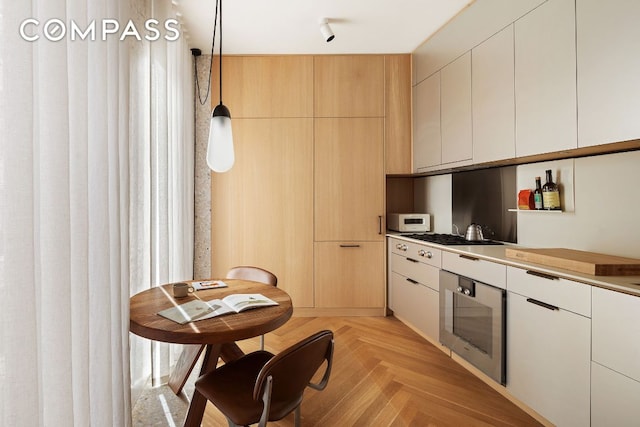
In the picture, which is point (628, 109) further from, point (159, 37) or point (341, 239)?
point (159, 37)

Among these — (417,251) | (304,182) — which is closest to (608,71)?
(417,251)

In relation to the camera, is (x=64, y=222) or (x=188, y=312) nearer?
(x=64, y=222)

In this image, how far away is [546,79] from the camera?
2064mm

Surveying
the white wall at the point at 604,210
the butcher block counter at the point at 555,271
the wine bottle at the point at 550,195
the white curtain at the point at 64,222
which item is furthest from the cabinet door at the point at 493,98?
the white curtain at the point at 64,222

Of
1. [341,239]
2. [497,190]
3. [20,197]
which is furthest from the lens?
[341,239]

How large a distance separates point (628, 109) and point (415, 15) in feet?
6.62

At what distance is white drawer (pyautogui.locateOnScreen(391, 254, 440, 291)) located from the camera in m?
2.86

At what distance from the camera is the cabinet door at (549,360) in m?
1.62

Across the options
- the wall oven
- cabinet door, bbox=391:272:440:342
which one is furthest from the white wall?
cabinet door, bbox=391:272:440:342

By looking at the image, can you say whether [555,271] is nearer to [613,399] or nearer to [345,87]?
[613,399]

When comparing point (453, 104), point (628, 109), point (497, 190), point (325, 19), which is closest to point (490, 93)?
point (453, 104)

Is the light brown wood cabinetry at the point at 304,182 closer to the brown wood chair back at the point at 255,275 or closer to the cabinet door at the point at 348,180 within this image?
the cabinet door at the point at 348,180

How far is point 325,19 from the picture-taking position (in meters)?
2.99

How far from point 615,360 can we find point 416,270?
172 centimetres
